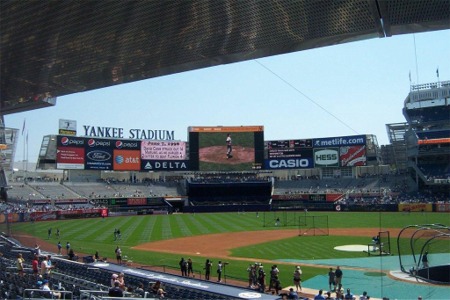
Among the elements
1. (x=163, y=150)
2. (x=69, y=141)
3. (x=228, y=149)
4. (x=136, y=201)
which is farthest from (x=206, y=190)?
(x=69, y=141)

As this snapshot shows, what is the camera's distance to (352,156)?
68.3 meters

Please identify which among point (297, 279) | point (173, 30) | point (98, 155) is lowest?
point (297, 279)

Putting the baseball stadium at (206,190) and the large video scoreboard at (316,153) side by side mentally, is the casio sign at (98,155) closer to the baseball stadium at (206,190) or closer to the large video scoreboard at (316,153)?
the baseball stadium at (206,190)

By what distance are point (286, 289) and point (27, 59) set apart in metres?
14.2

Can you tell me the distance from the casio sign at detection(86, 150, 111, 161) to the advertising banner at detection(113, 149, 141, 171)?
1.32 meters

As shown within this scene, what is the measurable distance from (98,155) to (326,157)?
37.1 m

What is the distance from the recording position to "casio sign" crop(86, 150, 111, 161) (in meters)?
65.9

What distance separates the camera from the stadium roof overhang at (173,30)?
3.73 m

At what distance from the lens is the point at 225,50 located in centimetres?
487

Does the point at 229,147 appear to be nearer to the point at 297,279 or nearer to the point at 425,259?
the point at 297,279

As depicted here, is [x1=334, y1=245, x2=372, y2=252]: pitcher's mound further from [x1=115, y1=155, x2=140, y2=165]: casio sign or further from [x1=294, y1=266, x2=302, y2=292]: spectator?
[x1=115, y1=155, x2=140, y2=165]: casio sign

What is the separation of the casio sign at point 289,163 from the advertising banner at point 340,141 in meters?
3.27

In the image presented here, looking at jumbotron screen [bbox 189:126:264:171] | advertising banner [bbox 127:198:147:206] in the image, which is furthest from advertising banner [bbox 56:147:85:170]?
jumbotron screen [bbox 189:126:264:171]

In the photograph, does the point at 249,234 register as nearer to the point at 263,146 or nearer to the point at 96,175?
the point at 263,146
